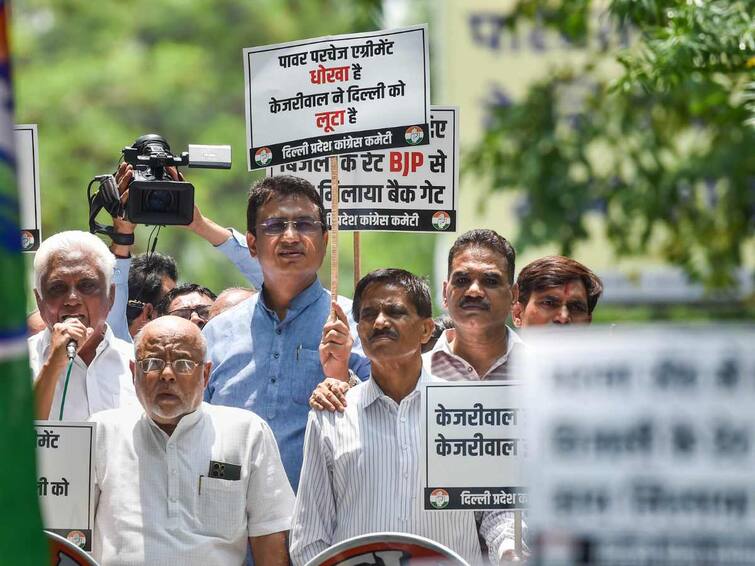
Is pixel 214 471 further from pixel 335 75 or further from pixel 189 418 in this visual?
pixel 335 75

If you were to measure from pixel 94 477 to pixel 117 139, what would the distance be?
2138 centimetres

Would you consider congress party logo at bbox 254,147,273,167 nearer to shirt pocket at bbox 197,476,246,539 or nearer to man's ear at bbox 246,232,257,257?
man's ear at bbox 246,232,257,257

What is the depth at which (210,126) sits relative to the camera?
→ 2845 centimetres

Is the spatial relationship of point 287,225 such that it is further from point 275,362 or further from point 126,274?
point 126,274

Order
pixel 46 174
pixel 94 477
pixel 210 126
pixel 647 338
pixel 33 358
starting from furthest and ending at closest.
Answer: pixel 210 126
pixel 46 174
pixel 33 358
pixel 94 477
pixel 647 338

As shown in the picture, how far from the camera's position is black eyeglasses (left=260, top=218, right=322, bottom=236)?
6902 mm

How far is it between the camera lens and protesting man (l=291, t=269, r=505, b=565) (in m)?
1.03

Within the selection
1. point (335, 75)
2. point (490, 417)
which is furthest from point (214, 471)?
point (335, 75)

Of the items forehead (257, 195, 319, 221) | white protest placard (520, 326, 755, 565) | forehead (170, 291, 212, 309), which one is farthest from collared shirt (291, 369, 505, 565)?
white protest placard (520, 326, 755, 565)

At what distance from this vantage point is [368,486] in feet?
20.5

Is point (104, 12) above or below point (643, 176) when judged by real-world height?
above

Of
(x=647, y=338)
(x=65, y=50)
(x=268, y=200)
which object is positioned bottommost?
(x=647, y=338)

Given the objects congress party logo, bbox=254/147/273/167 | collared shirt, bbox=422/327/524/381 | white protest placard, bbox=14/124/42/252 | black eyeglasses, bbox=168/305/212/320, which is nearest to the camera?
collared shirt, bbox=422/327/524/381

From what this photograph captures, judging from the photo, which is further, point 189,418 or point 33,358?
point 33,358
